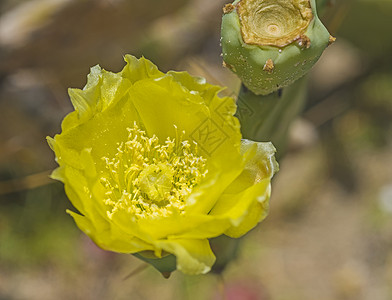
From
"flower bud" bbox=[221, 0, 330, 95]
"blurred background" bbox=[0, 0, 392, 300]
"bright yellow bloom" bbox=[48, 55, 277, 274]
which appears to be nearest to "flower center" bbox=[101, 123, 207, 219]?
"bright yellow bloom" bbox=[48, 55, 277, 274]

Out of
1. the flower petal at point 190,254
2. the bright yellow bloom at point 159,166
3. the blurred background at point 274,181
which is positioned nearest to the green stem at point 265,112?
the bright yellow bloom at point 159,166

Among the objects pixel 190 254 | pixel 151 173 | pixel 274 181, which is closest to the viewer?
pixel 190 254

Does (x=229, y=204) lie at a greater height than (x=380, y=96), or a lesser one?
greater

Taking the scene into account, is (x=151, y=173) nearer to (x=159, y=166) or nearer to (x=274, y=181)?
(x=159, y=166)

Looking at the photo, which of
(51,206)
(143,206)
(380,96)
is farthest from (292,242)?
(143,206)

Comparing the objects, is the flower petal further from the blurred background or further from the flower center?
the blurred background

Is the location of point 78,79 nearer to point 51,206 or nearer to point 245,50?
point 51,206

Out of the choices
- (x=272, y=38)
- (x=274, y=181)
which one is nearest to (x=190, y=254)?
(x=272, y=38)
